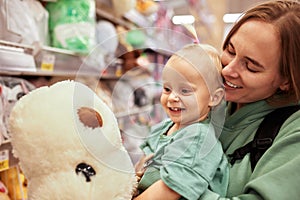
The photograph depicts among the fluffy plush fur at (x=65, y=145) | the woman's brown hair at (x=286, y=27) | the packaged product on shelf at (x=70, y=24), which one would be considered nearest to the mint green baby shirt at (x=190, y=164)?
the fluffy plush fur at (x=65, y=145)

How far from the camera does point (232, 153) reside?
93 centimetres

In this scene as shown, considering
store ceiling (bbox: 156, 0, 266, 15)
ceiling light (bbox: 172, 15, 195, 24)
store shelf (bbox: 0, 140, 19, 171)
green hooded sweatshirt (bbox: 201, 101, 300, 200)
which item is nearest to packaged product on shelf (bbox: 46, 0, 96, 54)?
store shelf (bbox: 0, 140, 19, 171)

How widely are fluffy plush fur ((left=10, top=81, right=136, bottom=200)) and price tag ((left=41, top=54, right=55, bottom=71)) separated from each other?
96 centimetres

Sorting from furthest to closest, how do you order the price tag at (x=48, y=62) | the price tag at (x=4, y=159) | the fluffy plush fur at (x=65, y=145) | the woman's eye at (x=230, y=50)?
1. the price tag at (x=48, y=62)
2. the price tag at (x=4, y=159)
3. the woman's eye at (x=230, y=50)
4. the fluffy plush fur at (x=65, y=145)

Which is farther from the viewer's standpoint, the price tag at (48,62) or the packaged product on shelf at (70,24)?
the packaged product on shelf at (70,24)

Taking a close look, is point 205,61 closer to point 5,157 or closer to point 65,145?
point 65,145

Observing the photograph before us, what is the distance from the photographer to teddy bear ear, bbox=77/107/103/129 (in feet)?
2.28

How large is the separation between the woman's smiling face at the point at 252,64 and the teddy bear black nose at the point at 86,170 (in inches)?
17.5

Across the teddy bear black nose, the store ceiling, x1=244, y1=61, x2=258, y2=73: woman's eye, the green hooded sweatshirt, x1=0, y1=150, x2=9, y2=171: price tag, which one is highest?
the store ceiling

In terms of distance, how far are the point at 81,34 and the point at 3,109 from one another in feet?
2.22

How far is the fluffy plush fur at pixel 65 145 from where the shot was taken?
69 cm

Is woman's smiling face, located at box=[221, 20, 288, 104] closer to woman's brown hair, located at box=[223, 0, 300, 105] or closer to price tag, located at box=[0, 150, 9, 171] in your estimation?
woman's brown hair, located at box=[223, 0, 300, 105]

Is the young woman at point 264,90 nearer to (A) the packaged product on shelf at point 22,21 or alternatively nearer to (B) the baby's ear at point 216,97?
(B) the baby's ear at point 216,97

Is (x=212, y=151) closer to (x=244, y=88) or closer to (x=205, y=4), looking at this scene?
(x=244, y=88)
